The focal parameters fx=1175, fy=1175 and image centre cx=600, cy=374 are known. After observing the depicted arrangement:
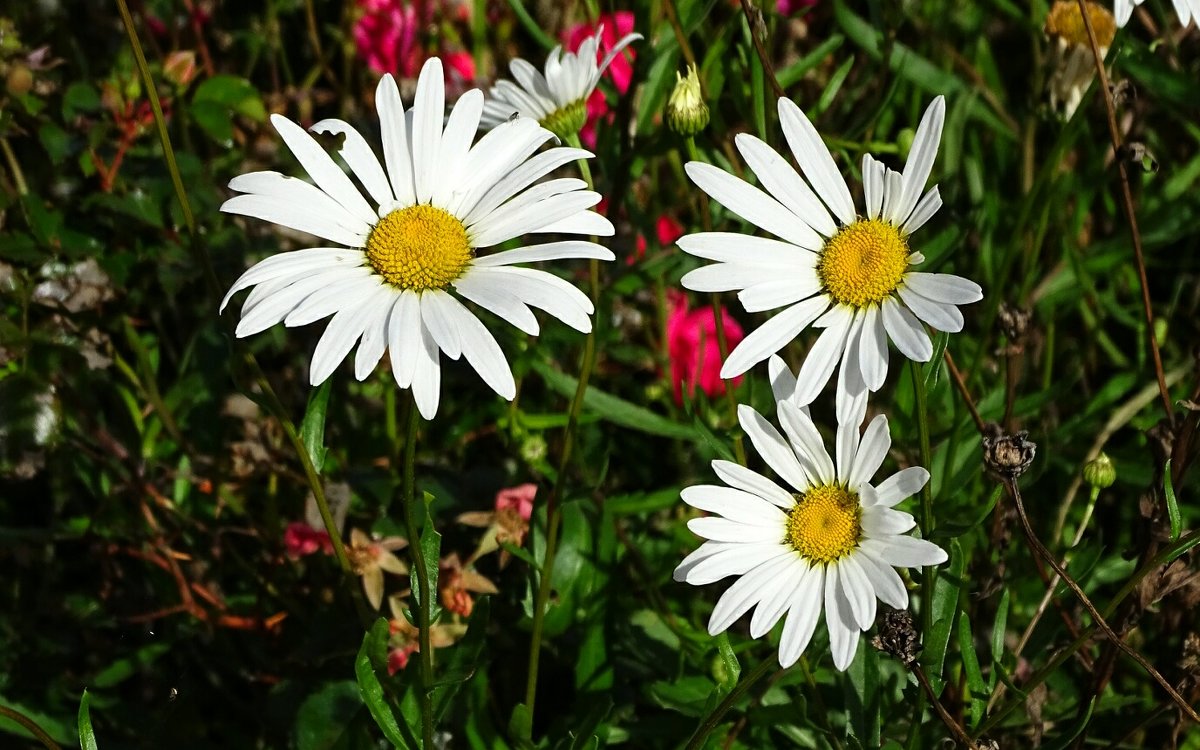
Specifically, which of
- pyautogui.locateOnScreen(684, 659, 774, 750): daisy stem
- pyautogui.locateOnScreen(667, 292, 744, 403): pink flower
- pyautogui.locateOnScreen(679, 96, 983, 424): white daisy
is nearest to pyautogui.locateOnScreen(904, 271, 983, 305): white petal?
pyautogui.locateOnScreen(679, 96, 983, 424): white daisy

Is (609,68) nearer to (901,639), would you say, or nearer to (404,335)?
(404,335)

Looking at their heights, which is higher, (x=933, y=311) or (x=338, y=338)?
(x=933, y=311)

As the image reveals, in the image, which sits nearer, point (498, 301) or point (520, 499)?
point (498, 301)

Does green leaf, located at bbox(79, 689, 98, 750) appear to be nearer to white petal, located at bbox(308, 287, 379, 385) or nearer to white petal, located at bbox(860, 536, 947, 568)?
white petal, located at bbox(308, 287, 379, 385)

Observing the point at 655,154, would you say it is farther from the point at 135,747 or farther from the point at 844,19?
the point at 135,747

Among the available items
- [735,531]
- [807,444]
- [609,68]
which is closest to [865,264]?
[807,444]

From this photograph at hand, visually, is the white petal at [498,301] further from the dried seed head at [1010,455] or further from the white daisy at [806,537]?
the dried seed head at [1010,455]
